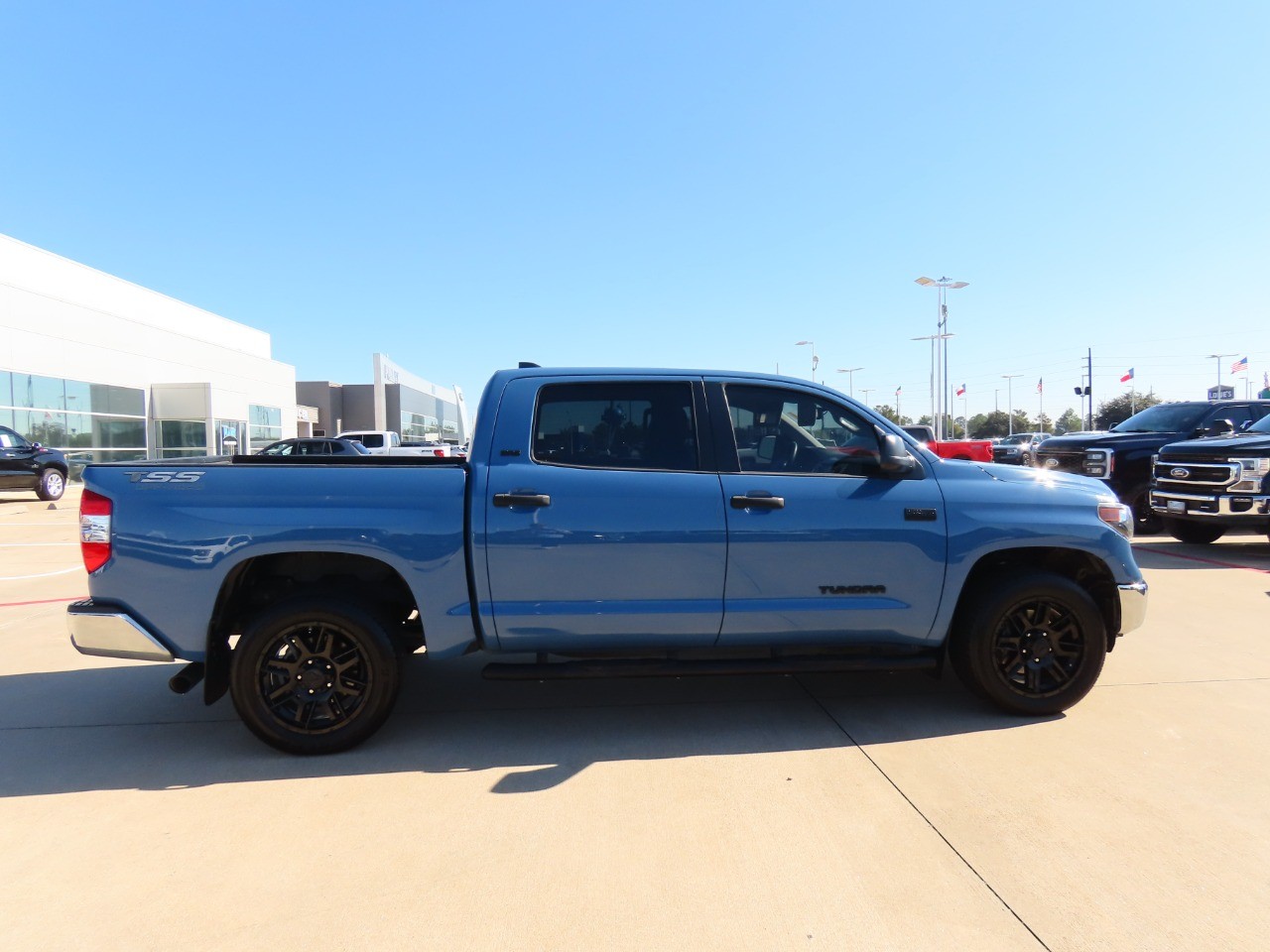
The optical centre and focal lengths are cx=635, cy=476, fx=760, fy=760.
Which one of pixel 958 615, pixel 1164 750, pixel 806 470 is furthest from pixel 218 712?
pixel 1164 750

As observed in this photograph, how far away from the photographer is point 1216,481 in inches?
374

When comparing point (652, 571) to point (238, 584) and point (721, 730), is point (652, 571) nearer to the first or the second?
point (721, 730)

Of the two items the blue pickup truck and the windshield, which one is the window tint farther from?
the blue pickup truck

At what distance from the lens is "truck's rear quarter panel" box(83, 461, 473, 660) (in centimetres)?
365

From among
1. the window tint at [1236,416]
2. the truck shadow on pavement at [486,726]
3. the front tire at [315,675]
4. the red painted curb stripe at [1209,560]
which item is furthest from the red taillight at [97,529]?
the window tint at [1236,416]

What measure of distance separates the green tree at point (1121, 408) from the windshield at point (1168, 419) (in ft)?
235

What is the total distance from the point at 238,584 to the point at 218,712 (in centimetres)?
106

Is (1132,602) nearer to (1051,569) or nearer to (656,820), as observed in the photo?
(1051,569)

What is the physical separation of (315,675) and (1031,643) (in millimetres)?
3795

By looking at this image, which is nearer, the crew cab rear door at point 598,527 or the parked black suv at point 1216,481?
the crew cab rear door at point 598,527

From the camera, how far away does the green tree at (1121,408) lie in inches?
2990

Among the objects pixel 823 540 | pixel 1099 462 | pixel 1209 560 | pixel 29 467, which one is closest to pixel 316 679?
pixel 823 540

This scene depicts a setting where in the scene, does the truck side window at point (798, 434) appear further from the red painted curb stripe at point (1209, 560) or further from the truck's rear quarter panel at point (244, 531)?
Answer: the red painted curb stripe at point (1209, 560)

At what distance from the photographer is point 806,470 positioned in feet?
13.4
